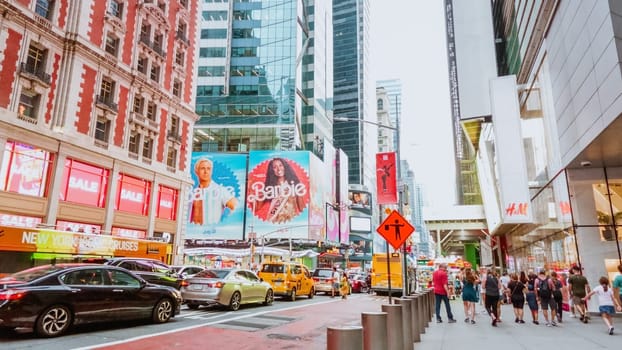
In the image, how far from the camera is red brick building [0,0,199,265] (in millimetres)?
22109

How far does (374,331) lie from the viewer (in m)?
5.55

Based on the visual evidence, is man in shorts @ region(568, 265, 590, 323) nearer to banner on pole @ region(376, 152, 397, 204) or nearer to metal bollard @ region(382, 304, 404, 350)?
banner on pole @ region(376, 152, 397, 204)

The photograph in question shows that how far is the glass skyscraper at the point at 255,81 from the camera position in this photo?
233 feet

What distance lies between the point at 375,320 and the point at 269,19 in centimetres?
7786

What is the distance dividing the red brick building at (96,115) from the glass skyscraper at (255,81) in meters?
33.8

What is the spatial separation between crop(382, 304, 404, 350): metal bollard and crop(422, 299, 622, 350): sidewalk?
2242 millimetres

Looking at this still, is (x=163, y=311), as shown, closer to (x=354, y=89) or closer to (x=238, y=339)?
(x=238, y=339)

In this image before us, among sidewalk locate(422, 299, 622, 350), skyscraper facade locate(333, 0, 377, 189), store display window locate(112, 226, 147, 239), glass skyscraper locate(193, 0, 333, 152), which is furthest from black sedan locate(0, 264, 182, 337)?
skyscraper facade locate(333, 0, 377, 189)

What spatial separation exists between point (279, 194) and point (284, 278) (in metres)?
42.7

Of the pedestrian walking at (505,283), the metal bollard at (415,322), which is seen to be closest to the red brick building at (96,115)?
the metal bollard at (415,322)

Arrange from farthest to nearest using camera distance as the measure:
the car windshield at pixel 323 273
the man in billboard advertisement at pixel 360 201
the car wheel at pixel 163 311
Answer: the man in billboard advertisement at pixel 360 201
the car windshield at pixel 323 273
the car wheel at pixel 163 311

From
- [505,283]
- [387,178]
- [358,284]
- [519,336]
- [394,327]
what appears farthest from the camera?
[358,284]

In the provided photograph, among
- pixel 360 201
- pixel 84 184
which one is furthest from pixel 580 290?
pixel 360 201

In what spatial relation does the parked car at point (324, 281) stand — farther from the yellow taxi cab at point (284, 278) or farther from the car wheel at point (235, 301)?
the car wheel at point (235, 301)
